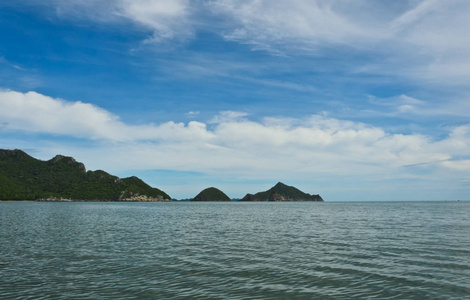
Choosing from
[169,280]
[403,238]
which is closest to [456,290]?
[169,280]

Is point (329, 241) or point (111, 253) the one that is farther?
point (329, 241)

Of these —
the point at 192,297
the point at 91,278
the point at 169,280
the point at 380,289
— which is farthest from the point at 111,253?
the point at 380,289

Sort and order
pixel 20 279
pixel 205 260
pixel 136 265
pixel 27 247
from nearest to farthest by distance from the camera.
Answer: pixel 20 279
pixel 136 265
pixel 205 260
pixel 27 247

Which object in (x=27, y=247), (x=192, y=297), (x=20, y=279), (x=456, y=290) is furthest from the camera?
(x=27, y=247)

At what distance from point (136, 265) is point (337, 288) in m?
17.6

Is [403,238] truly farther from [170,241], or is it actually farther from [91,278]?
[91,278]

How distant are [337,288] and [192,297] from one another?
978cm

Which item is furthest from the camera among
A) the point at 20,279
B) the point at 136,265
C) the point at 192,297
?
the point at 136,265

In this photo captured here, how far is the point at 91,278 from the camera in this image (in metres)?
23.7

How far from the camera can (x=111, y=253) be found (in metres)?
34.5

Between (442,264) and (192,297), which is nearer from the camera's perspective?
(192,297)

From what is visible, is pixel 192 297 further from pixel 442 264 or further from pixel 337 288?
pixel 442 264

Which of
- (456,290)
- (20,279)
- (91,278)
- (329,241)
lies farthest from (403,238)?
(20,279)

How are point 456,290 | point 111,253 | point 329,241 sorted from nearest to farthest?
point 456,290 → point 111,253 → point 329,241
